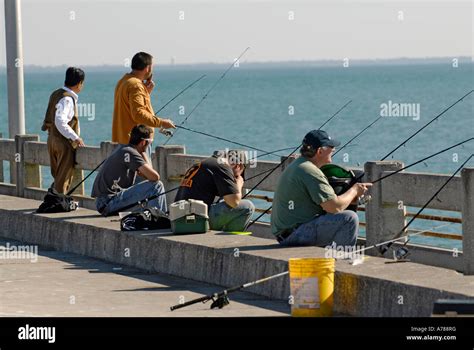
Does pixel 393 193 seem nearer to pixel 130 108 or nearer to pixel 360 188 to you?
pixel 360 188

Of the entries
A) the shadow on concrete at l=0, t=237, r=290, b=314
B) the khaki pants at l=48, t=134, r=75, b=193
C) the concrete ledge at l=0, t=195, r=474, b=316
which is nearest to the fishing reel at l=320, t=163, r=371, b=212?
the concrete ledge at l=0, t=195, r=474, b=316

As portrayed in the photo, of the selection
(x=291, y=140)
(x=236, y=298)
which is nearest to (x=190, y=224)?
(x=236, y=298)

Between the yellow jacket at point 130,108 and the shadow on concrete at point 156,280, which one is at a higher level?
the yellow jacket at point 130,108

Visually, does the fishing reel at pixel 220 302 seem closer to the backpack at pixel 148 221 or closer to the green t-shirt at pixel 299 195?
the green t-shirt at pixel 299 195

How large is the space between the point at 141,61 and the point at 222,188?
2.09 meters

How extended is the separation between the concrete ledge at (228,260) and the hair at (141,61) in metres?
1.55

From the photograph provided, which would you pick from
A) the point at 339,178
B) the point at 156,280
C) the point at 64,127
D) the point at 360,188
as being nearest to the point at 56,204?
the point at 64,127

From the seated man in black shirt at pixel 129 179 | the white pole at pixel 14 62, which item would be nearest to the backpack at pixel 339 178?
the seated man in black shirt at pixel 129 179

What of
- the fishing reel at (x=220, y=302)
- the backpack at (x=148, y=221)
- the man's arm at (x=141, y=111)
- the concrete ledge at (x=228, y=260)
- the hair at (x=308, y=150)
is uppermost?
the man's arm at (x=141, y=111)

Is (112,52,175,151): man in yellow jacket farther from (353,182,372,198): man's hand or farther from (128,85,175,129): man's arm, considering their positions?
(353,182,372,198): man's hand

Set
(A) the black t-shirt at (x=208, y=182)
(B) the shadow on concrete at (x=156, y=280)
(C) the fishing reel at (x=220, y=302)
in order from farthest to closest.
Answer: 1. (A) the black t-shirt at (x=208, y=182)
2. (B) the shadow on concrete at (x=156, y=280)
3. (C) the fishing reel at (x=220, y=302)

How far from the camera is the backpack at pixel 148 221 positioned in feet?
45.6
